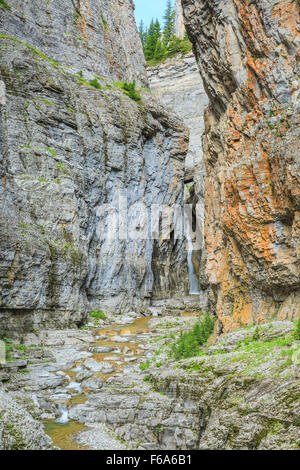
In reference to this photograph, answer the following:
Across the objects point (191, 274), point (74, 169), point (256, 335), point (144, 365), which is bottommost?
point (191, 274)

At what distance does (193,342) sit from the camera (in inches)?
615

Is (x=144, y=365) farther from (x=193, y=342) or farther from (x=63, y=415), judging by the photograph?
(x=63, y=415)

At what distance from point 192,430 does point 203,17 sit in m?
17.1

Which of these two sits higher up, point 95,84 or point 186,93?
point 186,93

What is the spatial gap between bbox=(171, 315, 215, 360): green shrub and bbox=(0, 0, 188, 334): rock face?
8.34 meters

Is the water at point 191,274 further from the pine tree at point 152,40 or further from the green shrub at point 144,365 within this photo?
the pine tree at point 152,40

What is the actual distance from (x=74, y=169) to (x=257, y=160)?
16.8 meters

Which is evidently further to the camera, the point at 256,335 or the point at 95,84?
the point at 95,84

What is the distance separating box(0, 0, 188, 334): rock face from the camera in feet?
66.6

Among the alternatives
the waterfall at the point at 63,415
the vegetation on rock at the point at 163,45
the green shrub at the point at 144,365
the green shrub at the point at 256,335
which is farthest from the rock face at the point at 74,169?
the vegetation on rock at the point at 163,45

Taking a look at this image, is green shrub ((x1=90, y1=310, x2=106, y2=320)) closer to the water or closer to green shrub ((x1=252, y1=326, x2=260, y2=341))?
green shrub ((x1=252, y1=326, x2=260, y2=341))

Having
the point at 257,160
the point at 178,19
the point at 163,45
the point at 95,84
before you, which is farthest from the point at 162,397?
the point at 178,19

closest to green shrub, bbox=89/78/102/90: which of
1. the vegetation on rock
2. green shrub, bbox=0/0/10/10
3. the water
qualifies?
green shrub, bbox=0/0/10/10

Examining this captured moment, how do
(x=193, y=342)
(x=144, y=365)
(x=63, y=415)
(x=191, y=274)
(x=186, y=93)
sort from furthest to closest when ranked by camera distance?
(x=186, y=93)
(x=191, y=274)
(x=193, y=342)
(x=144, y=365)
(x=63, y=415)
